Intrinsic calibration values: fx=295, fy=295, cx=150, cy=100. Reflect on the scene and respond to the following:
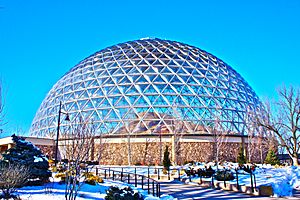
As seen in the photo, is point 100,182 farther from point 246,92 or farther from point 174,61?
point 246,92

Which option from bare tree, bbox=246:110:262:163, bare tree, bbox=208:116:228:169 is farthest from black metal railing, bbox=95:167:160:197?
bare tree, bbox=246:110:262:163

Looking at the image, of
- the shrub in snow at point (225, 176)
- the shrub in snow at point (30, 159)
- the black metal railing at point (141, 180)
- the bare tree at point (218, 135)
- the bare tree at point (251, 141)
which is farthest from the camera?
the bare tree at point (251, 141)

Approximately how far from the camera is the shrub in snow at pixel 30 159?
1233 centimetres

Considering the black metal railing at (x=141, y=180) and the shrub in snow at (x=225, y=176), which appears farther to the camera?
the shrub in snow at (x=225, y=176)

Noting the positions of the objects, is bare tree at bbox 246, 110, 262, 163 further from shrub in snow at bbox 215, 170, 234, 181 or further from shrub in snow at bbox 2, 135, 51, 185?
shrub in snow at bbox 2, 135, 51, 185

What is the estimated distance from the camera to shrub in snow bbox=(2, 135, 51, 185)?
40.4ft

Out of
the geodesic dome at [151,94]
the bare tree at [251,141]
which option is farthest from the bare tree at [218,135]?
the bare tree at [251,141]

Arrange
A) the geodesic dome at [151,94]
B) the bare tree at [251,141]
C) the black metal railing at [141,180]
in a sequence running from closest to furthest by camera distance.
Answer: the black metal railing at [141,180], the geodesic dome at [151,94], the bare tree at [251,141]

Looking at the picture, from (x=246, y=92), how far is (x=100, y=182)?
3198 cm

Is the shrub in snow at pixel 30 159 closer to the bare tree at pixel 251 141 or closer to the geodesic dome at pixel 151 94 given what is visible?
the geodesic dome at pixel 151 94

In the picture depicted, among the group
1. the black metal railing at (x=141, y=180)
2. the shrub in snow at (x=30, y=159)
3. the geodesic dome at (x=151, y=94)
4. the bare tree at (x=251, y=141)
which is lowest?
the black metal railing at (x=141, y=180)

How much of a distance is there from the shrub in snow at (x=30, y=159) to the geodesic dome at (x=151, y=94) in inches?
645

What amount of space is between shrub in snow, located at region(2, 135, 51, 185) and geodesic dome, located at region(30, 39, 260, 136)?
53.7ft

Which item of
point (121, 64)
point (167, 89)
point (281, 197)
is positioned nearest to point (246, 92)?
point (167, 89)
